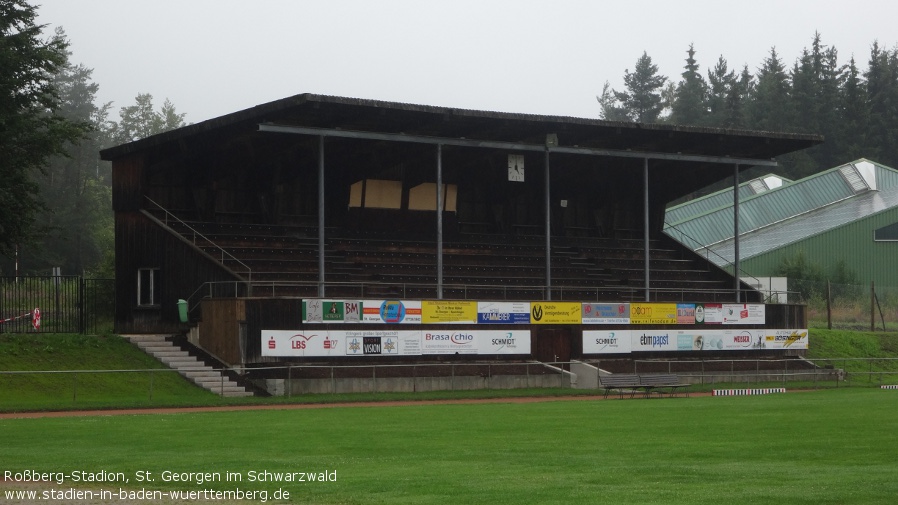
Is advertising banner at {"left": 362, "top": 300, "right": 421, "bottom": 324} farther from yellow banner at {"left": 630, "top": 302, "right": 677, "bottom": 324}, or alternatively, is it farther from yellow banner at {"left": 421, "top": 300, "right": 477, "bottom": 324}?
yellow banner at {"left": 630, "top": 302, "right": 677, "bottom": 324}

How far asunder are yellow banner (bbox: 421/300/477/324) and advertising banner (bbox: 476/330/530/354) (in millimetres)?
750

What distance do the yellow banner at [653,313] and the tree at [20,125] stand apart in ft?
71.2

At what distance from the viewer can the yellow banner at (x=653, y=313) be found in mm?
46594

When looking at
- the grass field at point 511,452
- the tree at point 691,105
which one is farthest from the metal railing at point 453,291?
the tree at point 691,105

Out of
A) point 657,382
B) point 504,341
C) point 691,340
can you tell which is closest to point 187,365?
point 504,341

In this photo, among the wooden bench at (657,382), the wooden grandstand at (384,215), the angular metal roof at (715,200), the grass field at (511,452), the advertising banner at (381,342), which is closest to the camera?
the grass field at (511,452)

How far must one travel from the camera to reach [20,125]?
39.8 m

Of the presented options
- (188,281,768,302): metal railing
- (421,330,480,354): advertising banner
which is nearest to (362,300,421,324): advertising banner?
(421,330,480,354): advertising banner

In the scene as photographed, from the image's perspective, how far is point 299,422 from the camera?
25.3 metres

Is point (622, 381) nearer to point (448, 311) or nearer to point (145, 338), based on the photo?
point (448, 311)

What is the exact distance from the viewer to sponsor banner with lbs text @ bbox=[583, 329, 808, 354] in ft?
151

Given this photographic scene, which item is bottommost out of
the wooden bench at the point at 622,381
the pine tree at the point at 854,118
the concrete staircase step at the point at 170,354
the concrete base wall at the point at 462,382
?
the concrete base wall at the point at 462,382

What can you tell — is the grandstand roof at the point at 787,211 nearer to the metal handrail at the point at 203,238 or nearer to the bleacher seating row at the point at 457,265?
the bleacher seating row at the point at 457,265

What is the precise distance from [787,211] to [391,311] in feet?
160
